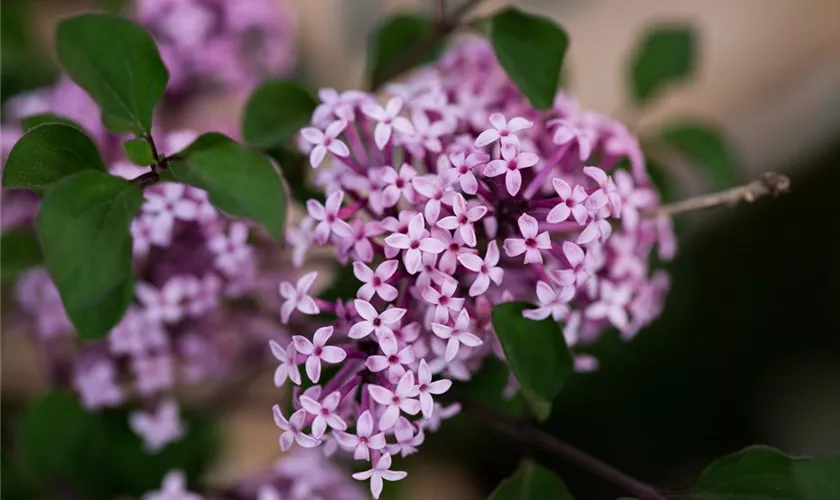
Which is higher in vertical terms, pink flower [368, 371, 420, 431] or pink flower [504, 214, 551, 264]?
pink flower [504, 214, 551, 264]

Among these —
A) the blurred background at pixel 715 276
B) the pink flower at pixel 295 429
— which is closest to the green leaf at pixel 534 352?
the pink flower at pixel 295 429

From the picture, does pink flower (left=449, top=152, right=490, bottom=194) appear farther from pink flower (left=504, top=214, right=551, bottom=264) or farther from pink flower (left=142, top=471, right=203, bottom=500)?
pink flower (left=142, top=471, right=203, bottom=500)

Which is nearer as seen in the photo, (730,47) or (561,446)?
(561,446)

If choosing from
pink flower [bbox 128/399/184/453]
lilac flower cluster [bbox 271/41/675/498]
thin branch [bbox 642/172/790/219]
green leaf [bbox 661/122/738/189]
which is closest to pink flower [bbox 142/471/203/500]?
pink flower [bbox 128/399/184/453]

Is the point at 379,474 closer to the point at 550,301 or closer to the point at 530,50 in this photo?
the point at 550,301

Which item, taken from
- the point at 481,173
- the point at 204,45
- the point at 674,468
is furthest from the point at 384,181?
the point at 674,468

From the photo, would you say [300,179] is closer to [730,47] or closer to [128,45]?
[128,45]

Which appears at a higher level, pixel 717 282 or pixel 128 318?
pixel 128 318

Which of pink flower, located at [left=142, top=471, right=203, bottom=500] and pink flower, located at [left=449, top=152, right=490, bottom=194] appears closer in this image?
pink flower, located at [left=449, top=152, right=490, bottom=194]

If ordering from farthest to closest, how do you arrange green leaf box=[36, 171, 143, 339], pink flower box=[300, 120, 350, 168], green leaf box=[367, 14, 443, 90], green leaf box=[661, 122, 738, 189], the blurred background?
the blurred background
green leaf box=[661, 122, 738, 189]
green leaf box=[367, 14, 443, 90]
pink flower box=[300, 120, 350, 168]
green leaf box=[36, 171, 143, 339]
